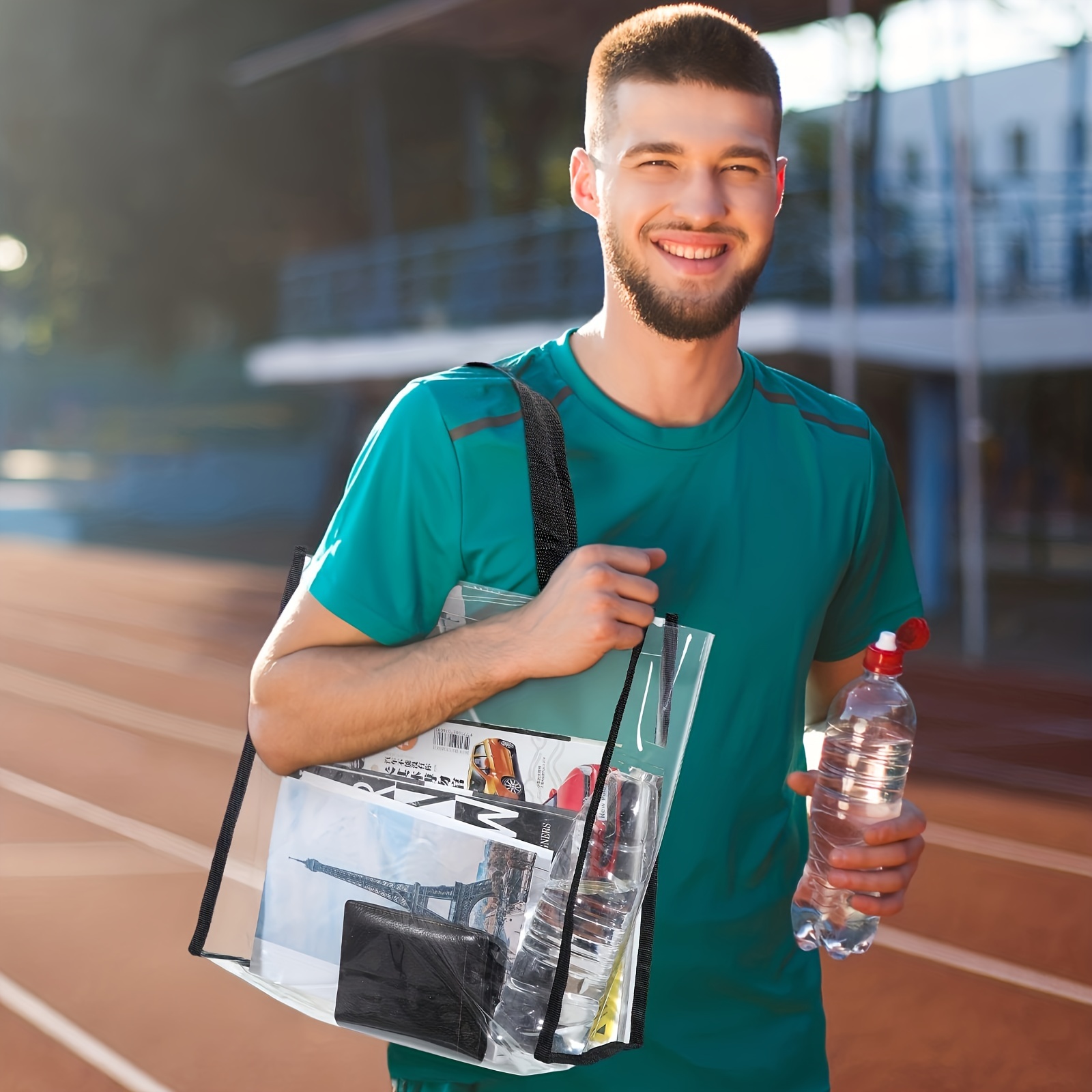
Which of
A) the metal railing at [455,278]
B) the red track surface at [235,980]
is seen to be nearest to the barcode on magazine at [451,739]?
the red track surface at [235,980]

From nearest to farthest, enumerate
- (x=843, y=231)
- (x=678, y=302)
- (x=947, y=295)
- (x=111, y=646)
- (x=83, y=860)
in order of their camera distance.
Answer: (x=678, y=302), (x=83, y=860), (x=843, y=231), (x=111, y=646), (x=947, y=295)

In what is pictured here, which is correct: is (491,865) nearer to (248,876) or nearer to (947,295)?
(248,876)

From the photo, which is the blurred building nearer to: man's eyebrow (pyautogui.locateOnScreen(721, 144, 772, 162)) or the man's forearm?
man's eyebrow (pyautogui.locateOnScreen(721, 144, 772, 162))

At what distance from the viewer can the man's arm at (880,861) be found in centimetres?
190

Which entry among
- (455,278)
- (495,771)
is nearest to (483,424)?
(495,771)

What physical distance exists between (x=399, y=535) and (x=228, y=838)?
1.59 feet

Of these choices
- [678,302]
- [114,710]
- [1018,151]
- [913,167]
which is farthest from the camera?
[913,167]

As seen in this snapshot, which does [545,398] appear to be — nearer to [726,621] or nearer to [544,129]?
[726,621]

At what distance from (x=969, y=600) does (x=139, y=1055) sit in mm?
10222

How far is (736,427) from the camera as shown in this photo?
2.06 m

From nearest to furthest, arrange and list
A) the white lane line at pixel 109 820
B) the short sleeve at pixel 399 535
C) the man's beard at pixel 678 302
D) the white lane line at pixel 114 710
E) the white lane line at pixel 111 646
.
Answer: the short sleeve at pixel 399 535, the man's beard at pixel 678 302, the white lane line at pixel 109 820, the white lane line at pixel 114 710, the white lane line at pixel 111 646

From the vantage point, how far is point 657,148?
6.23 feet

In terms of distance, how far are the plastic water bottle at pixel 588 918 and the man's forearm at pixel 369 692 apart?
210 mm

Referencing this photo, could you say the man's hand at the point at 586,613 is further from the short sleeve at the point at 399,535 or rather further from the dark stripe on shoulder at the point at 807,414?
the dark stripe on shoulder at the point at 807,414
